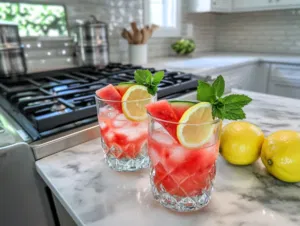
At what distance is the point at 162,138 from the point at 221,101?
0.12 metres

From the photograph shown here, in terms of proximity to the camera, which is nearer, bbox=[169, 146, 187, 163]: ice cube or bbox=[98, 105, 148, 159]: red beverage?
bbox=[169, 146, 187, 163]: ice cube

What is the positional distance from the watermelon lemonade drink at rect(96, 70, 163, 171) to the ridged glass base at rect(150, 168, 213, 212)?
0.11 meters

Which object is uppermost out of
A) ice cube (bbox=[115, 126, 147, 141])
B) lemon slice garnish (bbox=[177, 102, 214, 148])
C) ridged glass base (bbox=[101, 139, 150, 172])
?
lemon slice garnish (bbox=[177, 102, 214, 148])

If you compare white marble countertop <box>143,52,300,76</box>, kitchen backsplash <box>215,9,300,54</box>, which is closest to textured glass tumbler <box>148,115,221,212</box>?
white marble countertop <box>143,52,300,76</box>

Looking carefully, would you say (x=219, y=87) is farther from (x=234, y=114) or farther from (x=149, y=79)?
(x=149, y=79)

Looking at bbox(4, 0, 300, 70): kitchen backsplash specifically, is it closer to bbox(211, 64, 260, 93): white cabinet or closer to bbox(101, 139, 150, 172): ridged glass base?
bbox(211, 64, 260, 93): white cabinet

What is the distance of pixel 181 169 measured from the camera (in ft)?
1.36

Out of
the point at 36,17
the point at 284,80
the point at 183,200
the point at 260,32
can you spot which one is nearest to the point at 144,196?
the point at 183,200

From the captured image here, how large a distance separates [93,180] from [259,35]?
8.63ft

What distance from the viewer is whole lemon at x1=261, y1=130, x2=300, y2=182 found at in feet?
1.47

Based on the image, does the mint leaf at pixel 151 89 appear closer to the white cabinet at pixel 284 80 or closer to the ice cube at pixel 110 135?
the ice cube at pixel 110 135

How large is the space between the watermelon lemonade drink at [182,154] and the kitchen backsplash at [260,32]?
2.48 meters

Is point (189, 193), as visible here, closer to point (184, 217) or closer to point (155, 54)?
point (184, 217)

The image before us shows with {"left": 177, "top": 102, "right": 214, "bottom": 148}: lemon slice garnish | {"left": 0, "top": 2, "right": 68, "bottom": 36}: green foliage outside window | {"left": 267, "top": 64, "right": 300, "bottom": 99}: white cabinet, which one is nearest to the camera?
{"left": 177, "top": 102, "right": 214, "bottom": 148}: lemon slice garnish
